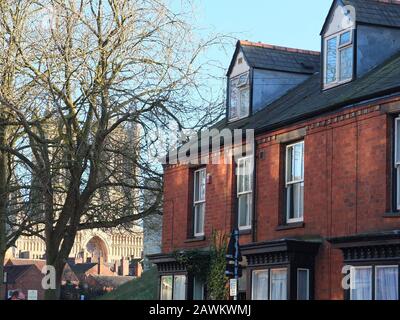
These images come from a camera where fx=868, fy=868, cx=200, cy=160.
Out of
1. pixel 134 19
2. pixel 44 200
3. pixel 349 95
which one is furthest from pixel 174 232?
pixel 349 95

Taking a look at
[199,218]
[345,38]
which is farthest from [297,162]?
[199,218]

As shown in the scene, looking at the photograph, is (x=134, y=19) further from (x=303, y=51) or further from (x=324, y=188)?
(x=324, y=188)

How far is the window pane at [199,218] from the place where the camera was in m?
24.8

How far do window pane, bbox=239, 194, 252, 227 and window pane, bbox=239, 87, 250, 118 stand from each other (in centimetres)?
333

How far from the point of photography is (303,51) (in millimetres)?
26766

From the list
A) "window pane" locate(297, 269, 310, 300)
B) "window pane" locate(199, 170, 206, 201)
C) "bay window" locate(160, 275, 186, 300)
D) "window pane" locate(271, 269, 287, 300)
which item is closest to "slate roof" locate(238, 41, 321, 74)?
"window pane" locate(199, 170, 206, 201)

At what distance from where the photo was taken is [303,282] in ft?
63.5

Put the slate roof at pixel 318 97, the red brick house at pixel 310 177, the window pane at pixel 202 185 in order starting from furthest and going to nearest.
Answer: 1. the window pane at pixel 202 185
2. the slate roof at pixel 318 97
3. the red brick house at pixel 310 177

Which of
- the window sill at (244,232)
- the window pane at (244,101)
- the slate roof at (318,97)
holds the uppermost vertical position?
the window pane at (244,101)

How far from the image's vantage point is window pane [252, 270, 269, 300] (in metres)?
20.1

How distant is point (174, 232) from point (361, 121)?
9172 mm

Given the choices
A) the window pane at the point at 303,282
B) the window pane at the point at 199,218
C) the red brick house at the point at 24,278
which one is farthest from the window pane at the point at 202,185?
the red brick house at the point at 24,278

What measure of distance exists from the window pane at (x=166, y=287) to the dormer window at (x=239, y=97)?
5.06 m

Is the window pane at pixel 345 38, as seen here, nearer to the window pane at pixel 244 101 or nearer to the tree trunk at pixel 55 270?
the window pane at pixel 244 101
